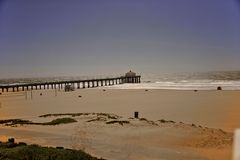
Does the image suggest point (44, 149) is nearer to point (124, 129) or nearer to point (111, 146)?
point (111, 146)

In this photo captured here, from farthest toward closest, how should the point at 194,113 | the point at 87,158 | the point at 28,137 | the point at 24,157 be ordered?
1. the point at 194,113
2. the point at 28,137
3. the point at 87,158
4. the point at 24,157

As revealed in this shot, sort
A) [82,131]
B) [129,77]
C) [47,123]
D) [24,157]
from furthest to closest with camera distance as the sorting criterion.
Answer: [129,77]
[47,123]
[82,131]
[24,157]

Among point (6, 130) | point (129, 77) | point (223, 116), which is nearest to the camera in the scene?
point (6, 130)

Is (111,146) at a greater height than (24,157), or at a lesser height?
lesser

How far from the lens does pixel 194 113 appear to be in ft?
59.8

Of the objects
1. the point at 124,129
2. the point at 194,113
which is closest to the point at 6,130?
the point at 124,129

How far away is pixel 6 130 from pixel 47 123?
6.31ft

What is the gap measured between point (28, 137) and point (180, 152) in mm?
5297

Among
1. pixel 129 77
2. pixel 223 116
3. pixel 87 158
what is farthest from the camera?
pixel 129 77

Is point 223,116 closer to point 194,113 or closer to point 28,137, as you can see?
point 194,113

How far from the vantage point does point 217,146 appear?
9.64m

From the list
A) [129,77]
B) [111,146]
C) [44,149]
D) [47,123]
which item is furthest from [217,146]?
[129,77]

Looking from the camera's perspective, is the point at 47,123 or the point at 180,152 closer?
the point at 180,152

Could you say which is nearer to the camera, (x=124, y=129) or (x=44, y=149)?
(x=44, y=149)
